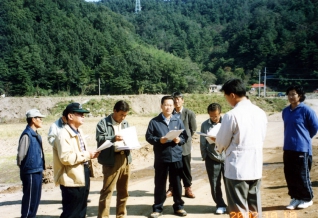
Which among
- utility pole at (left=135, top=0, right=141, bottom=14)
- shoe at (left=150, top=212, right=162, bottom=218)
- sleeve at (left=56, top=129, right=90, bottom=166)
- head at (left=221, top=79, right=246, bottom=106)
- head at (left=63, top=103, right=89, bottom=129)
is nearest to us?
head at (left=221, top=79, right=246, bottom=106)

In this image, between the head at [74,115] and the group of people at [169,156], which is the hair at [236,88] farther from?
the head at [74,115]

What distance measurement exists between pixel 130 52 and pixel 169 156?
295ft

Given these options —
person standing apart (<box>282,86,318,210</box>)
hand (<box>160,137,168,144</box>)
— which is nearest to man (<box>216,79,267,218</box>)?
hand (<box>160,137,168,144</box>)

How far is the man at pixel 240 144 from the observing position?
3131 mm

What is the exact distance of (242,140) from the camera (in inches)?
123

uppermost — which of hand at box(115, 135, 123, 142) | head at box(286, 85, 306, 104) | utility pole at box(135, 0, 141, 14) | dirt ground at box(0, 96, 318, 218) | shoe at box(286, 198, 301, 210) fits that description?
utility pole at box(135, 0, 141, 14)

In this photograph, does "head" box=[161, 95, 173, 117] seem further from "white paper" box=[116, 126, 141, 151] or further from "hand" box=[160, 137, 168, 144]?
"white paper" box=[116, 126, 141, 151]

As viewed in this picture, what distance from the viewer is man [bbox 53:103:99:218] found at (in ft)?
11.5

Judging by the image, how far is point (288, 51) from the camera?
89.0 metres

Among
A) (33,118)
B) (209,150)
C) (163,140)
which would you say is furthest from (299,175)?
(33,118)

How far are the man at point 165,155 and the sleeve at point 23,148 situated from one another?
1.79 meters

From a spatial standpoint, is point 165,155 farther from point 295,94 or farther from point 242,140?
point 295,94

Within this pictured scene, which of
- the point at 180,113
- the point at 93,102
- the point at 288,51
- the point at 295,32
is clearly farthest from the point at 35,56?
the point at 180,113

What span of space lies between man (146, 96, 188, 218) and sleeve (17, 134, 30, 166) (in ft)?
5.87
